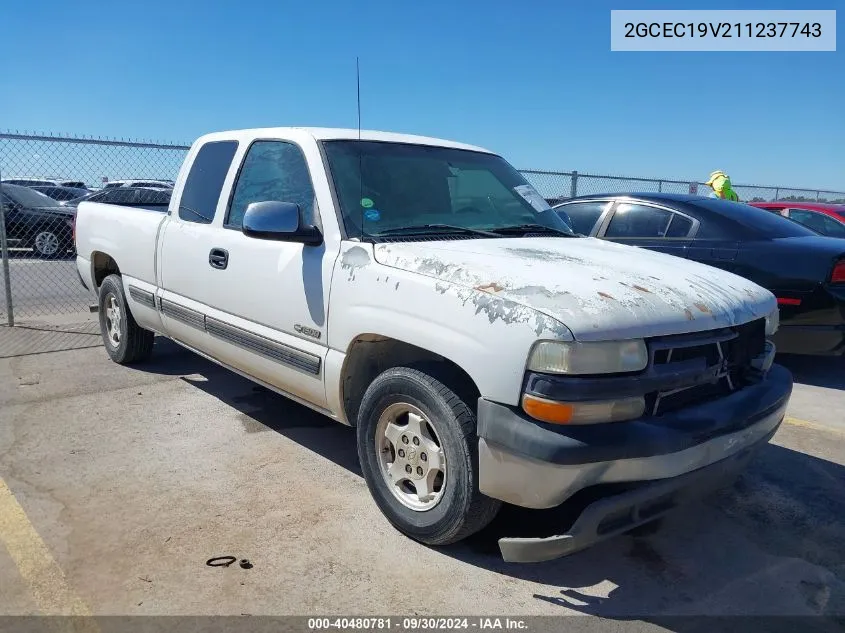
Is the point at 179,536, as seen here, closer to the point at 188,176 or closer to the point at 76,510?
the point at 76,510

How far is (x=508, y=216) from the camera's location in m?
3.92

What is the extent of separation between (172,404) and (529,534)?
2.93 meters

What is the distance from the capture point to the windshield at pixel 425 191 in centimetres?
348

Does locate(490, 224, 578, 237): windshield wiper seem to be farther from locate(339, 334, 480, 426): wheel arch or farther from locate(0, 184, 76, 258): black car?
locate(0, 184, 76, 258): black car

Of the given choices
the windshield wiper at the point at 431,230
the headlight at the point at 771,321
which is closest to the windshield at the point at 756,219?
the headlight at the point at 771,321

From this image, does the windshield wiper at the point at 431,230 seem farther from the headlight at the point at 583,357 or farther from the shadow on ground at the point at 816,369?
the shadow on ground at the point at 816,369

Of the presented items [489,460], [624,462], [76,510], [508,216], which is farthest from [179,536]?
[508,216]

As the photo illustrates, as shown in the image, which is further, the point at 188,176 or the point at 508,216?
the point at 188,176

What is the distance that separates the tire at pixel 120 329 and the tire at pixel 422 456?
128 inches

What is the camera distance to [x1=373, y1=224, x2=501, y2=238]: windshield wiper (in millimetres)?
3389

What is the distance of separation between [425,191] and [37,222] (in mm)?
12976

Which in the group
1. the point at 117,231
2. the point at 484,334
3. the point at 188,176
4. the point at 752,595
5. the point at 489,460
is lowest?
the point at 752,595

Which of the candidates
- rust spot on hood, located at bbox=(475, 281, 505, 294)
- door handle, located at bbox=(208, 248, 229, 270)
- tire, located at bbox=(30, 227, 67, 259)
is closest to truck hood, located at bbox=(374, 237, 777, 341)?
rust spot on hood, located at bbox=(475, 281, 505, 294)

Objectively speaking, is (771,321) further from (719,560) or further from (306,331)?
(306,331)
